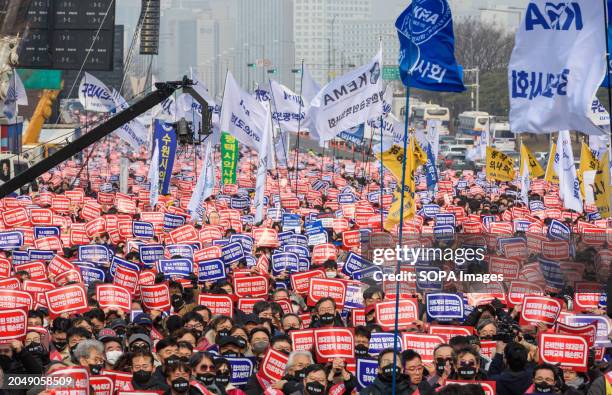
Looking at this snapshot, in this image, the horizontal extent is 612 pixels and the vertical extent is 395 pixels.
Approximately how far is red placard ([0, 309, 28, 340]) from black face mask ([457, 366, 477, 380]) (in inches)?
157

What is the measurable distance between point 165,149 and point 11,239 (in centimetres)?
1145

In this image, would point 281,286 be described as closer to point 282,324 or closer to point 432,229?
point 282,324

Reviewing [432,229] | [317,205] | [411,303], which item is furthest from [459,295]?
[317,205]

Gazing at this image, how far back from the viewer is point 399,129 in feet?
107

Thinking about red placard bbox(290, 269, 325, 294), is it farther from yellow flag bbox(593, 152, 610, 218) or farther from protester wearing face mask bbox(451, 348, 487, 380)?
protester wearing face mask bbox(451, 348, 487, 380)

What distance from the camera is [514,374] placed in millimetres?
10195

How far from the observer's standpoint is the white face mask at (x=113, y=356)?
1119 centimetres

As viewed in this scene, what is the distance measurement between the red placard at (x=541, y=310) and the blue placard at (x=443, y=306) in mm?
774

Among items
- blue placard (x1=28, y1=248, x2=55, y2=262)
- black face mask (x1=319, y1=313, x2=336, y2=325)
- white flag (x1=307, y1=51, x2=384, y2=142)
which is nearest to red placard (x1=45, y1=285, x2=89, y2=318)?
black face mask (x1=319, y1=313, x2=336, y2=325)

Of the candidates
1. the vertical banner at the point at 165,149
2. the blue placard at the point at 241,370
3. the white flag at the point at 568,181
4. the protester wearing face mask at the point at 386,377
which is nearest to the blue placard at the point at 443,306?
the blue placard at the point at 241,370

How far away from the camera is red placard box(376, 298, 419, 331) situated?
13.0 m

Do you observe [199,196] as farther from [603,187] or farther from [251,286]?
[251,286]

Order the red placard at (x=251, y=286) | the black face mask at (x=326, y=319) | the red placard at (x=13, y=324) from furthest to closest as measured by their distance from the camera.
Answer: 1. the red placard at (x=251, y=286)
2. the black face mask at (x=326, y=319)
3. the red placard at (x=13, y=324)

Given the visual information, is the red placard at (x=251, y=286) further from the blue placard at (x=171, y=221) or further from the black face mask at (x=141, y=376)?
the blue placard at (x=171, y=221)
